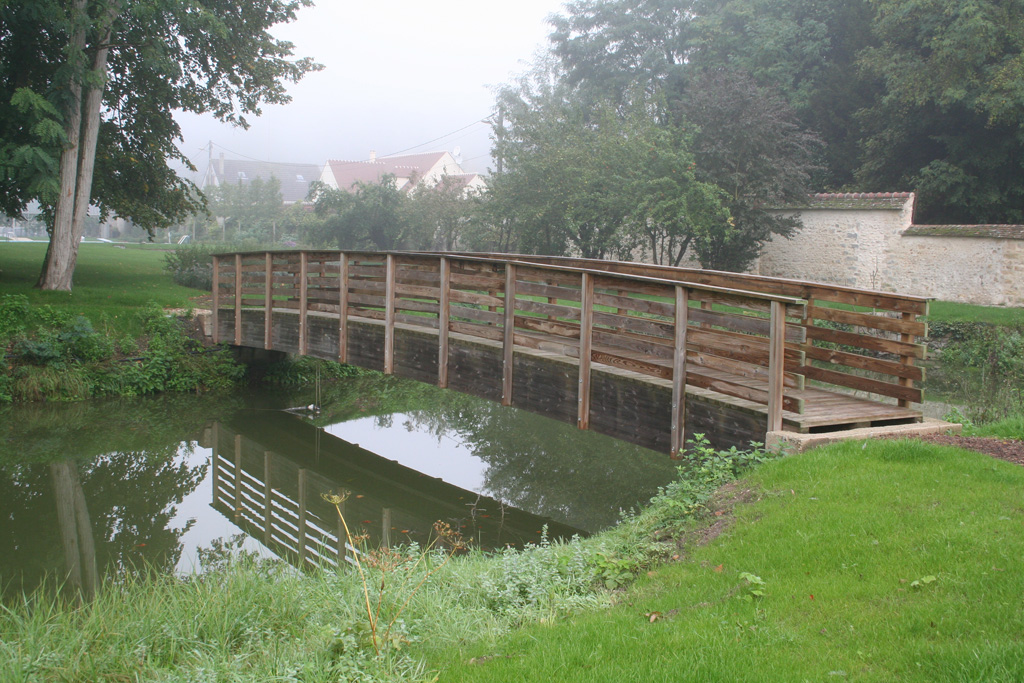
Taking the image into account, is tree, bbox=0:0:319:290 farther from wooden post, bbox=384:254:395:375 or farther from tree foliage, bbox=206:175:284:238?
tree foliage, bbox=206:175:284:238

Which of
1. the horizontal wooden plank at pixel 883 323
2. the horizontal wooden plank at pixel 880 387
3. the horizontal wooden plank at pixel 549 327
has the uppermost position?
the horizontal wooden plank at pixel 883 323

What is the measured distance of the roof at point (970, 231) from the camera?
19.9 meters

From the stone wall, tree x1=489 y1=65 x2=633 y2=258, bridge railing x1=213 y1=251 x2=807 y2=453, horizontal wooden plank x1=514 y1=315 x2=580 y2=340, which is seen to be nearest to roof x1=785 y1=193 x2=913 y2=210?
the stone wall

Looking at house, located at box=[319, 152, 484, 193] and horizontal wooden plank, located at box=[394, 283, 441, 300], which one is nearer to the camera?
horizontal wooden plank, located at box=[394, 283, 441, 300]

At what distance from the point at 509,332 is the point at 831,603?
565cm

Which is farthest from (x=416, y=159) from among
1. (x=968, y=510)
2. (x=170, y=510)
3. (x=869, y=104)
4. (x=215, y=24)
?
(x=968, y=510)

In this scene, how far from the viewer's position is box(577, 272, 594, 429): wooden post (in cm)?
777

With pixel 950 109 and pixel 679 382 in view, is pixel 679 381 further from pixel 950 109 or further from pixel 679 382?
pixel 950 109

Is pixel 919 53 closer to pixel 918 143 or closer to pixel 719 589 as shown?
pixel 918 143

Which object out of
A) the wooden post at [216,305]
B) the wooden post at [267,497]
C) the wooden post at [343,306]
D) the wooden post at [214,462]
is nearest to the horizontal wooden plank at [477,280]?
the wooden post at [343,306]

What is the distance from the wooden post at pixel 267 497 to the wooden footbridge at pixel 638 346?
6.14 feet

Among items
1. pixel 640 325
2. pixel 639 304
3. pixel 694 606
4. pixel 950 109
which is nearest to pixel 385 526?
pixel 640 325

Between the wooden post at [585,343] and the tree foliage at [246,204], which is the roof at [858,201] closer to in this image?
the wooden post at [585,343]

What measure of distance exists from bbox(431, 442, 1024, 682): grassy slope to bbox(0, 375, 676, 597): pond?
346 cm
